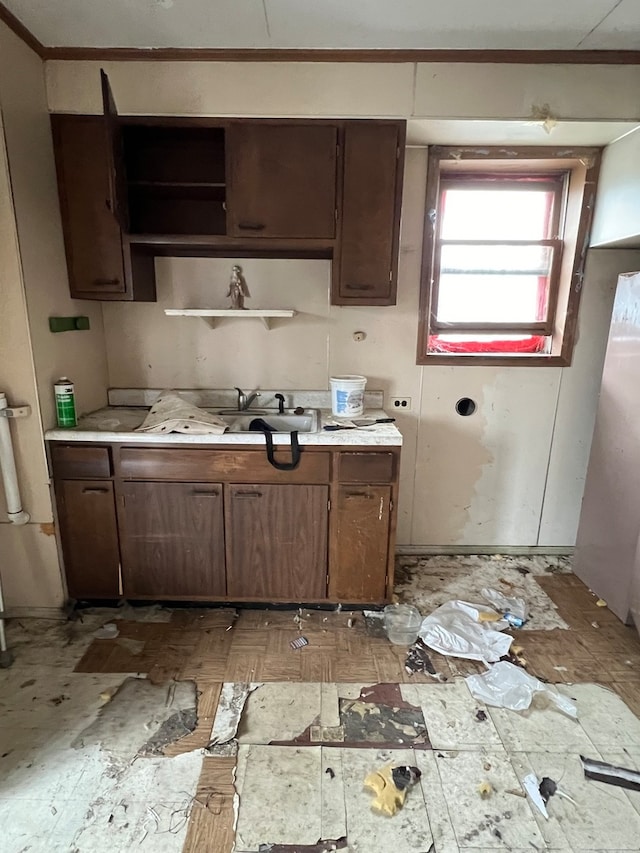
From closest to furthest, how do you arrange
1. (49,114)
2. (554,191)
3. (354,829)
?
(354,829) < (49,114) < (554,191)

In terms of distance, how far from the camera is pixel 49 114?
2.10 m

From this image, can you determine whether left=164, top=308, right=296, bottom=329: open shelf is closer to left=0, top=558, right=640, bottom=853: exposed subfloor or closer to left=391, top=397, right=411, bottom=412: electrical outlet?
left=391, top=397, right=411, bottom=412: electrical outlet

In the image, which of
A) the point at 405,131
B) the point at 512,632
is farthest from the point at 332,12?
the point at 512,632

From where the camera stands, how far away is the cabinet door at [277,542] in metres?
2.18

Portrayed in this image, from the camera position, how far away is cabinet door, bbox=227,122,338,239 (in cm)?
210

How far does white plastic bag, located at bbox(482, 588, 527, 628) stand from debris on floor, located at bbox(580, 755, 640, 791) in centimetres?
70

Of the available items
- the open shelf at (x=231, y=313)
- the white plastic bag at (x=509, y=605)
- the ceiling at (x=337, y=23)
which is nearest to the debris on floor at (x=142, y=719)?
the white plastic bag at (x=509, y=605)

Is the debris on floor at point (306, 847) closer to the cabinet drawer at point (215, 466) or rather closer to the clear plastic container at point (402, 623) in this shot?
the clear plastic container at point (402, 623)

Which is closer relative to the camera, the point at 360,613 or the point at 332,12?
the point at 332,12

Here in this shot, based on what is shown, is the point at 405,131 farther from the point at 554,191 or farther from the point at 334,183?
the point at 554,191

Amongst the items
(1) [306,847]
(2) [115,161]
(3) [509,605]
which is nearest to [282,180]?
(2) [115,161]

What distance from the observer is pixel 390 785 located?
Answer: 147 cm

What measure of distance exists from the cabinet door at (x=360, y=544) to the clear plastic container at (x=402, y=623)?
0.10 meters

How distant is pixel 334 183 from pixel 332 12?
591 mm
